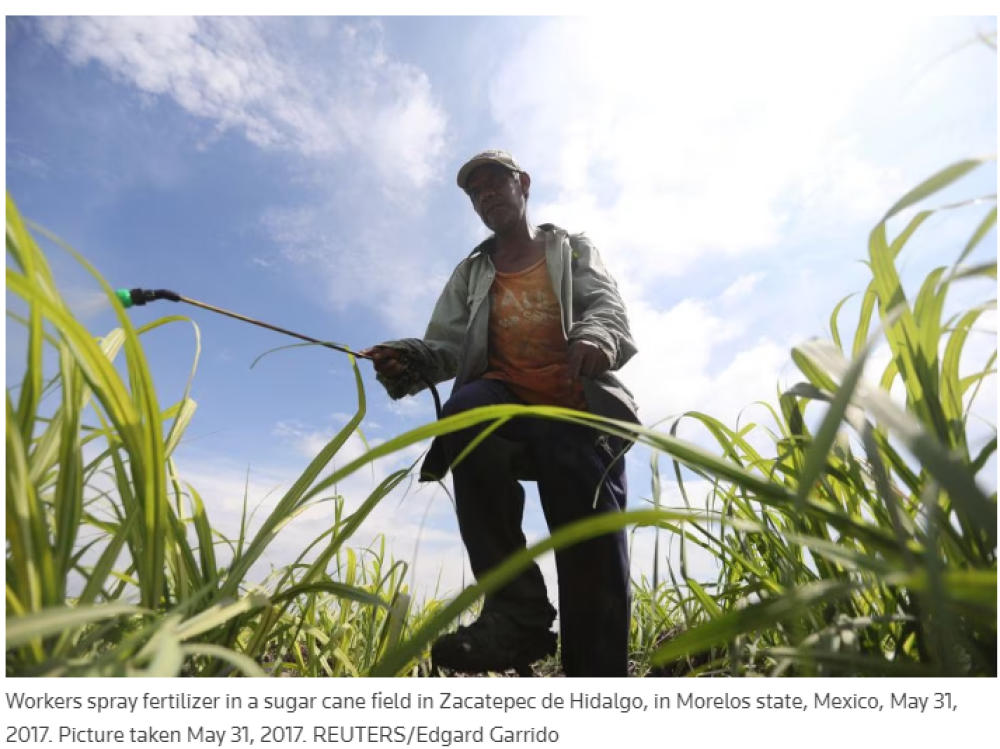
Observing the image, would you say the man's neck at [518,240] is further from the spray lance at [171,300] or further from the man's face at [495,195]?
the spray lance at [171,300]

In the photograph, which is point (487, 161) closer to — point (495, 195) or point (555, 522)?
point (495, 195)

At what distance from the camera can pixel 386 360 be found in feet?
4.87

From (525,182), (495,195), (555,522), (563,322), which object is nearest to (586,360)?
(563,322)

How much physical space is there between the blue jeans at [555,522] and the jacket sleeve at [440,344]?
0.22 metres

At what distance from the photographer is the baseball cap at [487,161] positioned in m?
1.62

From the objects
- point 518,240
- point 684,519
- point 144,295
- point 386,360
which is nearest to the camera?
point 684,519

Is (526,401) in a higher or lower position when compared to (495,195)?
lower

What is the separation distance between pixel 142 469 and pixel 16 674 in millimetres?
216

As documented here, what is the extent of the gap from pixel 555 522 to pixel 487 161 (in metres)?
0.95

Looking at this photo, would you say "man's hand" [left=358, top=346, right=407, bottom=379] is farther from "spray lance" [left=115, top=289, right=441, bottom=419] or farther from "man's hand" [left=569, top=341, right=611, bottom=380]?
"man's hand" [left=569, top=341, right=611, bottom=380]

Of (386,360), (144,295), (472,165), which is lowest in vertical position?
(144,295)

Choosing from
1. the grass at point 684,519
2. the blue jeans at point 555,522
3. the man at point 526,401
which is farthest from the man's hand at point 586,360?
the grass at point 684,519

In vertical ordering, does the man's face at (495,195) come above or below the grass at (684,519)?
above

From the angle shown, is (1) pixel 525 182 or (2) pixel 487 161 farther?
(1) pixel 525 182
